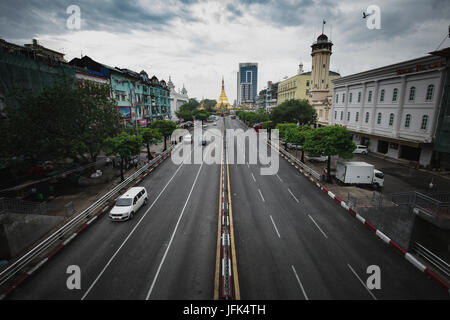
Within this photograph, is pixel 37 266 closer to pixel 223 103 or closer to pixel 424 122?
pixel 424 122

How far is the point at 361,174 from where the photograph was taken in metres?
23.5

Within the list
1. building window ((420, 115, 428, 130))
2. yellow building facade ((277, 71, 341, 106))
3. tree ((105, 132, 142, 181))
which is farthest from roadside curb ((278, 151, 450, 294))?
yellow building facade ((277, 71, 341, 106))

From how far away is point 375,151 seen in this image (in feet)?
129

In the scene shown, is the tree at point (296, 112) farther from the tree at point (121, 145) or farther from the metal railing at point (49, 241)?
the metal railing at point (49, 241)

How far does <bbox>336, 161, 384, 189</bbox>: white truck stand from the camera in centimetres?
2323

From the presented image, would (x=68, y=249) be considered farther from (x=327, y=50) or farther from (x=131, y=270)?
(x=327, y=50)

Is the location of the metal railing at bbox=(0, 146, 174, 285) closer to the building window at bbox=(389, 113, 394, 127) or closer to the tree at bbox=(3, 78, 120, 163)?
the tree at bbox=(3, 78, 120, 163)

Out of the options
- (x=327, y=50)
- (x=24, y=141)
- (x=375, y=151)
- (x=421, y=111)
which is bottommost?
(x=375, y=151)

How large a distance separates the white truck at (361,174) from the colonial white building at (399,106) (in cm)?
1197

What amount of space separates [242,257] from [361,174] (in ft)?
59.7

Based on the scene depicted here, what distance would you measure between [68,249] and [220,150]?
32.9 meters

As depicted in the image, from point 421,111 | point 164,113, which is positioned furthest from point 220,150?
point 164,113

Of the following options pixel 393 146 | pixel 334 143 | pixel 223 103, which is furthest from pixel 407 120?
pixel 223 103
